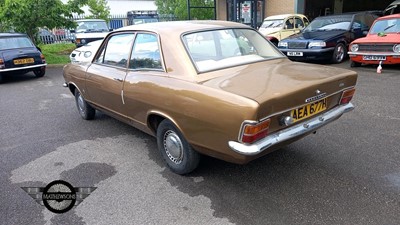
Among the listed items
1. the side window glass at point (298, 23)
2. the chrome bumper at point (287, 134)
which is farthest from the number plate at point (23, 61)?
the side window glass at point (298, 23)

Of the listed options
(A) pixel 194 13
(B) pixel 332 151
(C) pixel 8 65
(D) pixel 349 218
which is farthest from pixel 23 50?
(A) pixel 194 13

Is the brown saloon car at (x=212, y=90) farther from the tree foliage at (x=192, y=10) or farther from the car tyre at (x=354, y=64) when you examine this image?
the tree foliage at (x=192, y=10)

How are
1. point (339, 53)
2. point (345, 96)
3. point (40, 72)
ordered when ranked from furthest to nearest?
1. point (40, 72)
2. point (339, 53)
3. point (345, 96)

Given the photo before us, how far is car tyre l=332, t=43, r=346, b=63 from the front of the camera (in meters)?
10.4

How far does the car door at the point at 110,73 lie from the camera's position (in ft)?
13.7

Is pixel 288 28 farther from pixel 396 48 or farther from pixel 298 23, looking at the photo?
pixel 396 48

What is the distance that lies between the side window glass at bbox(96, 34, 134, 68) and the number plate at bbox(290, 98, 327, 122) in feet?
7.31

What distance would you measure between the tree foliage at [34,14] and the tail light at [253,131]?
12.2 m

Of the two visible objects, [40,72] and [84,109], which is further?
[40,72]

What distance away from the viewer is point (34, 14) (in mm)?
12641

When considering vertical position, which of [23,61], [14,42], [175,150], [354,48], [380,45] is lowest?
[175,150]

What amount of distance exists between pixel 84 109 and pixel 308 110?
13.0ft

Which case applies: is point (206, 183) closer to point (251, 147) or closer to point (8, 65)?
point (251, 147)

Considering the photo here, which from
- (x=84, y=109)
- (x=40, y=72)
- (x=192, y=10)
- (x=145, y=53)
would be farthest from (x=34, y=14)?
(x=145, y=53)
